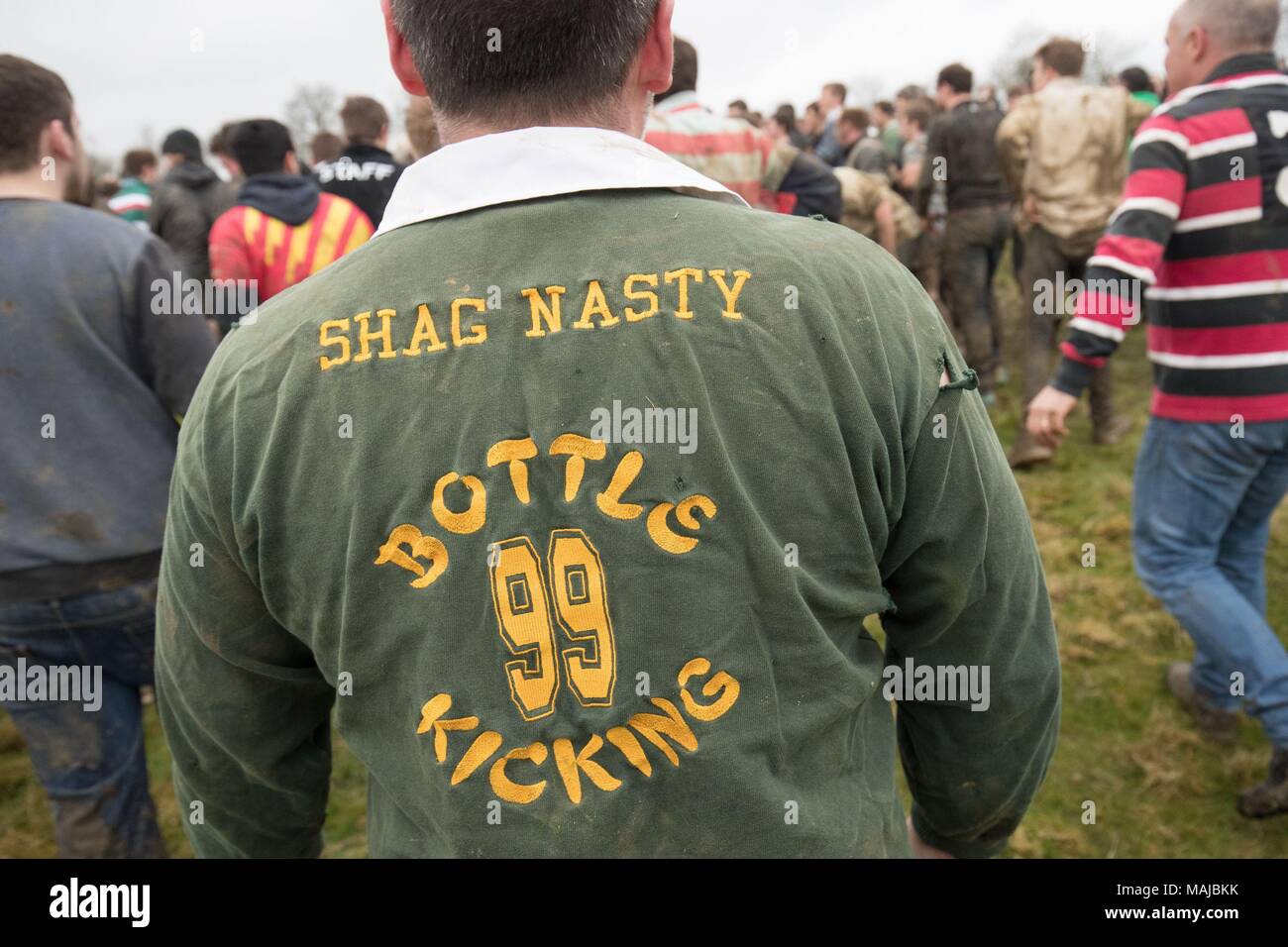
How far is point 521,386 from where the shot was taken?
983mm

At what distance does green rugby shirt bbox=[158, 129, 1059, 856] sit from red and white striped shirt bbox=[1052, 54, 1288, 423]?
5.99 feet

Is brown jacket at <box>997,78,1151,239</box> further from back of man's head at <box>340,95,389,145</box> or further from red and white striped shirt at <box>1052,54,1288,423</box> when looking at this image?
back of man's head at <box>340,95,389,145</box>

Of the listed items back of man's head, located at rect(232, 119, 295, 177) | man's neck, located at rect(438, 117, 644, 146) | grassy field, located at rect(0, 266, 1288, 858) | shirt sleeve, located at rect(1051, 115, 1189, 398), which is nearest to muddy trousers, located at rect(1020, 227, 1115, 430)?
grassy field, located at rect(0, 266, 1288, 858)

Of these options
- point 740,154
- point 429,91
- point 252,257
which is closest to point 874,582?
point 429,91

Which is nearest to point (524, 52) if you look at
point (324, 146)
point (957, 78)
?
point (957, 78)

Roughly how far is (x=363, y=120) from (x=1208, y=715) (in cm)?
435

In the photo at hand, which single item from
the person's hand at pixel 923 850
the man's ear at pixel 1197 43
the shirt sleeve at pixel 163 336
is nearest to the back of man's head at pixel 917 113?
the man's ear at pixel 1197 43

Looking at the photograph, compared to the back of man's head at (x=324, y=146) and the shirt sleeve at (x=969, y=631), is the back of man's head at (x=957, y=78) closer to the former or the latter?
the back of man's head at (x=324, y=146)

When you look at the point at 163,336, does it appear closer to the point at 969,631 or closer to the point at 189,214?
the point at 969,631

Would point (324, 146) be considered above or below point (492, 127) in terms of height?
above

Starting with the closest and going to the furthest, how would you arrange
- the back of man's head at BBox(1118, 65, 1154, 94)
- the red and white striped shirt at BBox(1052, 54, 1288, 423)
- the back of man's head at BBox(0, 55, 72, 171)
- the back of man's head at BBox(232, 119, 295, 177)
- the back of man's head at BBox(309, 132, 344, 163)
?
the back of man's head at BBox(0, 55, 72, 171)
the red and white striped shirt at BBox(1052, 54, 1288, 423)
the back of man's head at BBox(232, 119, 295, 177)
the back of man's head at BBox(309, 132, 344, 163)
the back of man's head at BBox(1118, 65, 1154, 94)

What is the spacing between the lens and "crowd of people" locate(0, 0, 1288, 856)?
1.02 metres

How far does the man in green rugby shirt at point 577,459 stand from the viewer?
0.99 metres
